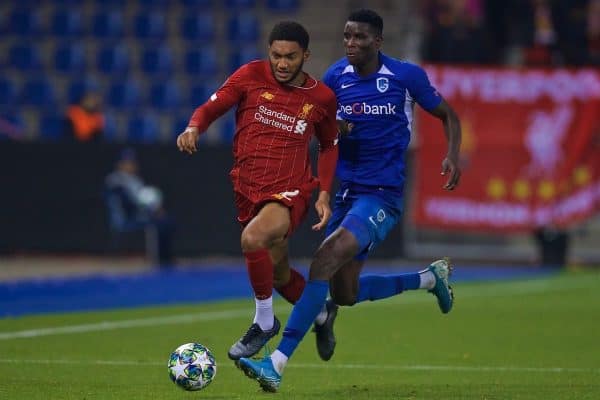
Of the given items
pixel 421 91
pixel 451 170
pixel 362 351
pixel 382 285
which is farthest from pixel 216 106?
pixel 362 351

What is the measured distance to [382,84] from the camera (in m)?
9.18

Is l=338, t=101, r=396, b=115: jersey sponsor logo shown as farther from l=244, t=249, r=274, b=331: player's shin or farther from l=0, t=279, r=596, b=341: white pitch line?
l=0, t=279, r=596, b=341: white pitch line

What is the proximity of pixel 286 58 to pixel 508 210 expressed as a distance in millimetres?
11941

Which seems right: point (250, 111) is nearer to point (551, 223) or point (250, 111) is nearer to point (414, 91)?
point (414, 91)

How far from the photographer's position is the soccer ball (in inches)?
307

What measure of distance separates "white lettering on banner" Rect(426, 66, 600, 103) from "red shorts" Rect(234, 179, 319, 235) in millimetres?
11484

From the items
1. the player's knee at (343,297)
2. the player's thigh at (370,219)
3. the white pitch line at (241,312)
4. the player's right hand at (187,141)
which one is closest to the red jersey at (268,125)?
the player's thigh at (370,219)

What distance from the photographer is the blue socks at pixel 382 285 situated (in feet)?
31.3

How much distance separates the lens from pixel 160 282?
1733 cm

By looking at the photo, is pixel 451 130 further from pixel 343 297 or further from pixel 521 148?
pixel 521 148

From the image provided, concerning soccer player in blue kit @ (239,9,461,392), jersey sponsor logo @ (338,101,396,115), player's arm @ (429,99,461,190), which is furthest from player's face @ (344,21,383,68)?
player's arm @ (429,99,461,190)

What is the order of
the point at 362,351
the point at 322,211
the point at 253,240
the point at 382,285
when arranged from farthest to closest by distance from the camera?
the point at 362,351, the point at 382,285, the point at 322,211, the point at 253,240

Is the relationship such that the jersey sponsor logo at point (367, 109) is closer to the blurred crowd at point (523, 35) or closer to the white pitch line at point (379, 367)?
the white pitch line at point (379, 367)

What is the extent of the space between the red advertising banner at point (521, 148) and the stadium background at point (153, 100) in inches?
23.9
